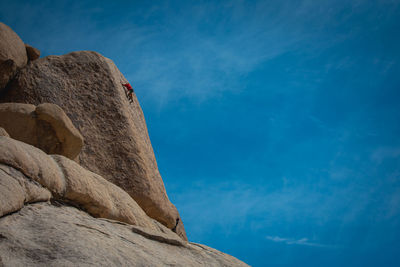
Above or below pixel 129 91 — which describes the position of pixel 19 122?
below

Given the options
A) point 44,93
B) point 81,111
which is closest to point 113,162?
point 81,111

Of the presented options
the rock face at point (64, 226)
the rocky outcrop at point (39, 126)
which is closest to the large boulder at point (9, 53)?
the rocky outcrop at point (39, 126)

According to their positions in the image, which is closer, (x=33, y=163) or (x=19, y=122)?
(x=33, y=163)

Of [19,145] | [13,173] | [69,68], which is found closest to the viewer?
[13,173]

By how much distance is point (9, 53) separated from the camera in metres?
10.7

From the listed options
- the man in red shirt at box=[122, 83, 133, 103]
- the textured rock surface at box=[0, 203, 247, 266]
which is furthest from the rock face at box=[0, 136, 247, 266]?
the man in red shirt at box=[122, 83, 133, 103]

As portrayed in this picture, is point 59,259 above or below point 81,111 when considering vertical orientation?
below

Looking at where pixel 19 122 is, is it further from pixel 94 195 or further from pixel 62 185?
pixel 62 185

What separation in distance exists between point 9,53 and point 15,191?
23.3 ft

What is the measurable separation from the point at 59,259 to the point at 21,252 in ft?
1.27

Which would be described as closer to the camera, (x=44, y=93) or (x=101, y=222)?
(x=101, y=222)

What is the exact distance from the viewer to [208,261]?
21.5 ft

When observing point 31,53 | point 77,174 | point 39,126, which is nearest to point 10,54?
point 31,53

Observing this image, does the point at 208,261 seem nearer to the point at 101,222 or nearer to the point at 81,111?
the point at 101,222
